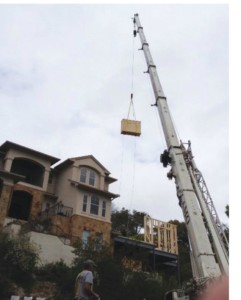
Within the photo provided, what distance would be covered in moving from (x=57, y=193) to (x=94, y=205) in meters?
3.52

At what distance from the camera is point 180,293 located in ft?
31.4

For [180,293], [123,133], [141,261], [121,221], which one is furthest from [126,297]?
[121,221]

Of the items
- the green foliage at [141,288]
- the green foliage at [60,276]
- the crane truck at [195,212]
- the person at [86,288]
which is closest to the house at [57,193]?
the green foliage at [60,276]

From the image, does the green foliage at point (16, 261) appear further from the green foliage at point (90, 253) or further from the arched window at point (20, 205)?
the arched window at point (20, 205)

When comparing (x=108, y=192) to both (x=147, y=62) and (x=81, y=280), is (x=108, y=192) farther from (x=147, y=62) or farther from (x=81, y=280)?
(x=81, y=280)

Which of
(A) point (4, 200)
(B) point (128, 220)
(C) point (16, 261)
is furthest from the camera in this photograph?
(B) point (128, 220)

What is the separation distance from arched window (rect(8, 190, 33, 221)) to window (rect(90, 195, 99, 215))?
194 inches

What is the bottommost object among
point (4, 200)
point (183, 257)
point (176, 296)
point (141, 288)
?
point (176, 296)

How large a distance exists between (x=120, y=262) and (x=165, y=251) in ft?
36.4

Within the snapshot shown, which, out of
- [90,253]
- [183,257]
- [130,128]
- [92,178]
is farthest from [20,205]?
[183,257]

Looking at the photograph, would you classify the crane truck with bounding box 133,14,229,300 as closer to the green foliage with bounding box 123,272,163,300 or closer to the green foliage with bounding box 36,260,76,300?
A: the green foliage with bounding box 123,272,163,300

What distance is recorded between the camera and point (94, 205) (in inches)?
1219

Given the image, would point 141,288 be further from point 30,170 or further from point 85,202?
point 30,170

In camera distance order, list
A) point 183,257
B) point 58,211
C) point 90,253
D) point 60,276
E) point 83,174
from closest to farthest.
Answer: point 60,276 → point 90,253 → point 58,211 → point 83,174 → point 183,257
